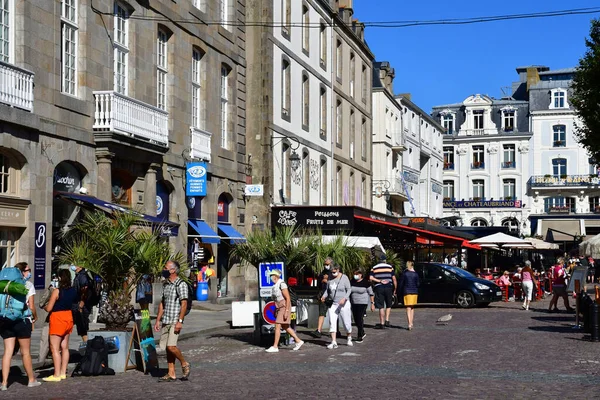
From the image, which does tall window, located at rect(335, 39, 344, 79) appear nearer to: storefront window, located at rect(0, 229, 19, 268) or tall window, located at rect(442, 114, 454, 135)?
storefront window, located at rect(0, 229, 19, 268)

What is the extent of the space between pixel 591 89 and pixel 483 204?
53703 mm

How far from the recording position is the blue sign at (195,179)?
28.9m

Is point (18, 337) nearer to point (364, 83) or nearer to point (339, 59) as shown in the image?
point (339, 59)

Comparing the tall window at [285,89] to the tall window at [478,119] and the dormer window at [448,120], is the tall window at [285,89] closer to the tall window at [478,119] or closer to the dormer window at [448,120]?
the tall window at [478,119]

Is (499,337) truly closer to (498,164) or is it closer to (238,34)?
(238,34)

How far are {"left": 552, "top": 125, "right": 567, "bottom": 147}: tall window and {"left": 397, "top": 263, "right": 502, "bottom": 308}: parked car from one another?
5432cm

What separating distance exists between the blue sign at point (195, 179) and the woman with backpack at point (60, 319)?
1547 cm

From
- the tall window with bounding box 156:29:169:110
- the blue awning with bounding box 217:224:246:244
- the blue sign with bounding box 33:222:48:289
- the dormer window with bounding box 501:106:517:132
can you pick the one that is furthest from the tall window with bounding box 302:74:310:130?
the dormer window with bounding box 501:106:517:132

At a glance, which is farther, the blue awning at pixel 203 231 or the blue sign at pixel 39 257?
the blue awning at pixel 203 231

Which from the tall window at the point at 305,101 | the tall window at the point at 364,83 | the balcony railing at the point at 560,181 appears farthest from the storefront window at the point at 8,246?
the balcony railing at the point at 560,181

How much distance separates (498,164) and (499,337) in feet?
221

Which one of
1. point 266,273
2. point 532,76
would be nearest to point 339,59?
point 266,273

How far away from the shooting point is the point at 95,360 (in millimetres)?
13859

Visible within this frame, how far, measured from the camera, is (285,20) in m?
38.6
